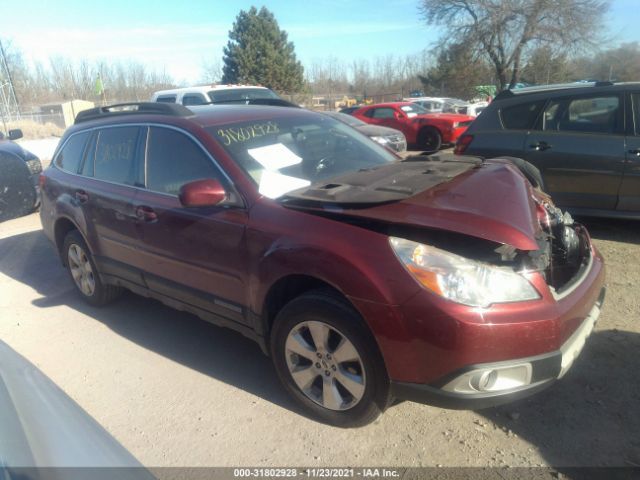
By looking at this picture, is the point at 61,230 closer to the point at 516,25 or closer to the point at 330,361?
the point at 330,361

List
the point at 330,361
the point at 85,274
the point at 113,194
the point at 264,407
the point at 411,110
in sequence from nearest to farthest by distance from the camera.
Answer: the point at 330,361 < the point at 264,407 < the point at 113,194 < the point at 85,274 < the point at 411,110

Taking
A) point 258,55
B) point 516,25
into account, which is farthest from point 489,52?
point 258,55

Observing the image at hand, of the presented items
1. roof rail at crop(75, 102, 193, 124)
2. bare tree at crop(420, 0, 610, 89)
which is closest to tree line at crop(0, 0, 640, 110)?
bare tree at crop(420, 0, 610, 89)

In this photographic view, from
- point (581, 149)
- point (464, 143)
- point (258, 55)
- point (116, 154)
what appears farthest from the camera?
point (258, 55)

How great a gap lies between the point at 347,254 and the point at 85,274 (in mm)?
3242

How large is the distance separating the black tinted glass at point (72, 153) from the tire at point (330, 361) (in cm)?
294

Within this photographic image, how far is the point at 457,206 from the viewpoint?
2.47 meters

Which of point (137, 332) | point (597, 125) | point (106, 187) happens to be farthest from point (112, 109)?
point (597, 125)

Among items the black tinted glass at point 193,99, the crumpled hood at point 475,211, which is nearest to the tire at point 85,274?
the crumpled hood at point 475,211

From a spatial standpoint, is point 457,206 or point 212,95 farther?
point 212,95

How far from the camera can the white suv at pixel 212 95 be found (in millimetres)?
9945

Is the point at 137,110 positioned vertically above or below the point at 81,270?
above

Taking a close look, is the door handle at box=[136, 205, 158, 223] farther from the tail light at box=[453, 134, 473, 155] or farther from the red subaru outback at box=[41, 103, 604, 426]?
the tail light at box=[453, 134, 473, 155]

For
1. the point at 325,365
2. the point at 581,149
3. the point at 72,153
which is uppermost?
the point at 72,153
